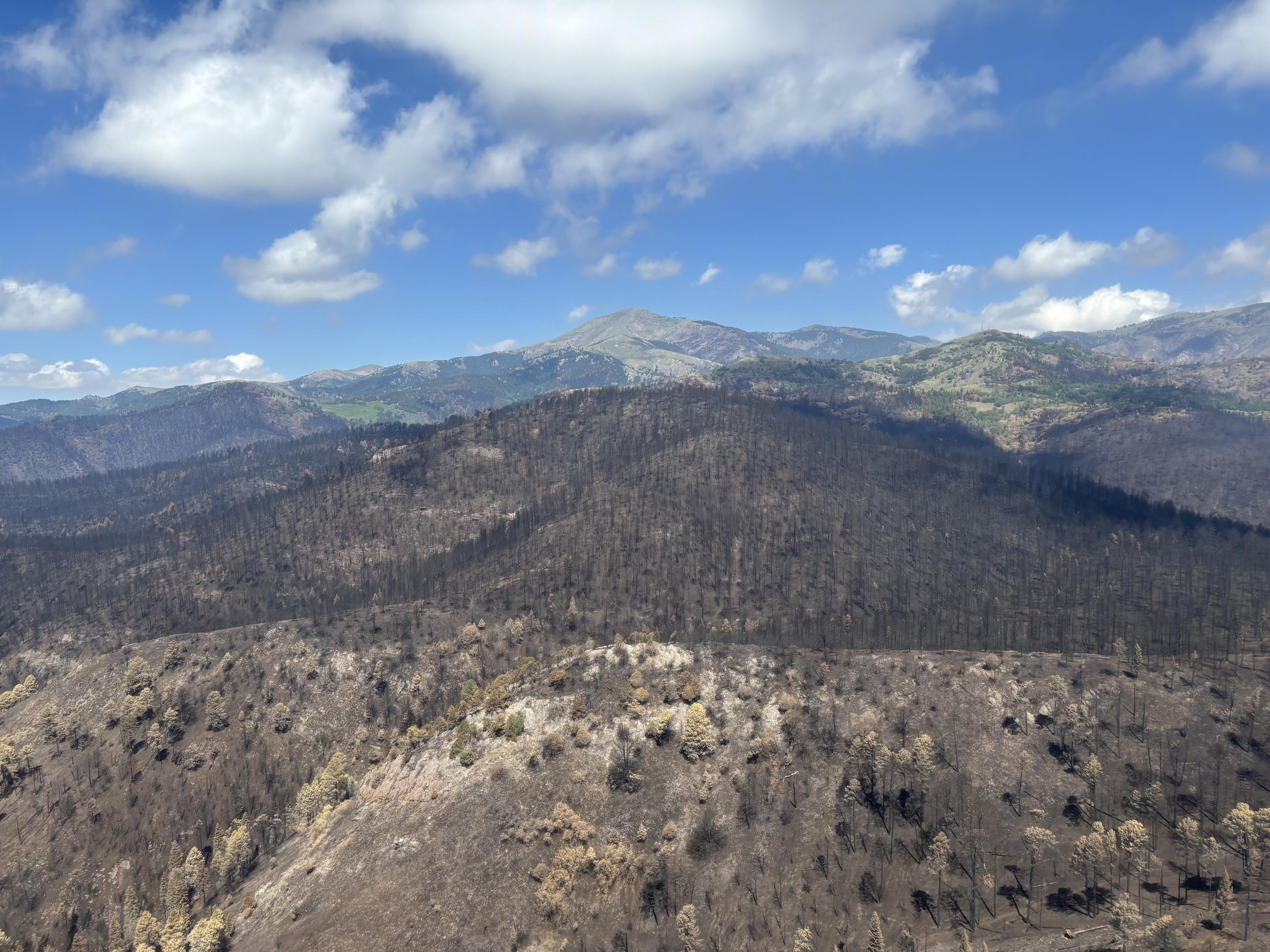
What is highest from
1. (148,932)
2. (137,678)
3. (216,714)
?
(137,678)

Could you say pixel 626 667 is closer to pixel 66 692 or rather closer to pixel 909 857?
pixel 909 857

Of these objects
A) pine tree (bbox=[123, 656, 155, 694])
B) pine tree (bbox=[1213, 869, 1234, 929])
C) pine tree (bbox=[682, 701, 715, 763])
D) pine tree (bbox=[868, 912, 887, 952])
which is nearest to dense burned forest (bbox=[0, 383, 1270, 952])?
pine tree (bbox=[1213, 869, 1234, 929])

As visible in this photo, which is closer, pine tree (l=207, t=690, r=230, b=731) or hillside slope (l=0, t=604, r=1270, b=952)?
hillside slope (l=0, t=604, r=1270, b=952)

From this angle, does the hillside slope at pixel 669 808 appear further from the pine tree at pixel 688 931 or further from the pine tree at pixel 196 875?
the pine tree at pixel 196 875

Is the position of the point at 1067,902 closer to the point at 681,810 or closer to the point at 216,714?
the point at 681,810

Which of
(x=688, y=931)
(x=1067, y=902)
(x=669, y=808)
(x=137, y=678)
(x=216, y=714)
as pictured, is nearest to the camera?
(x=1067, y=902)

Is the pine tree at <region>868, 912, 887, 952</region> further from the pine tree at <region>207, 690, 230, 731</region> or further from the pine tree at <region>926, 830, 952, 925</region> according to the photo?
the pine tree at <region>207, 690, 230, 731</region>

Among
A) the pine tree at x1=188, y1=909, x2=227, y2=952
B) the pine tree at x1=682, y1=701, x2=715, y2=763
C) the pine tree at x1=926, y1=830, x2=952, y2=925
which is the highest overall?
the pine tree at x1=682, y1=701, x2=715, y2=763

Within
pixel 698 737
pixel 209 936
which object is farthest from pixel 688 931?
pixel 209 936

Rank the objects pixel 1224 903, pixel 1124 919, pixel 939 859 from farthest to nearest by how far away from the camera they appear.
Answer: pixel 939 859, pixel 1224 903, pixel 1124 919

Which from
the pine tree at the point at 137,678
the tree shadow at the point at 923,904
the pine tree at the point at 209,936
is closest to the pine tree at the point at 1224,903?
the tree shadow at the point at 923,904

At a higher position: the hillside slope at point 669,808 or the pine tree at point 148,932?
the hillside slope at point 669,808

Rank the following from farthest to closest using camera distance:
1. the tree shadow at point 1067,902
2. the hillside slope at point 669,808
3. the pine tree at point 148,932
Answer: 1. the pine tree at point 148,932
2. the hillside slope at point 669,808
3. the tree shadow at point 1067,902
